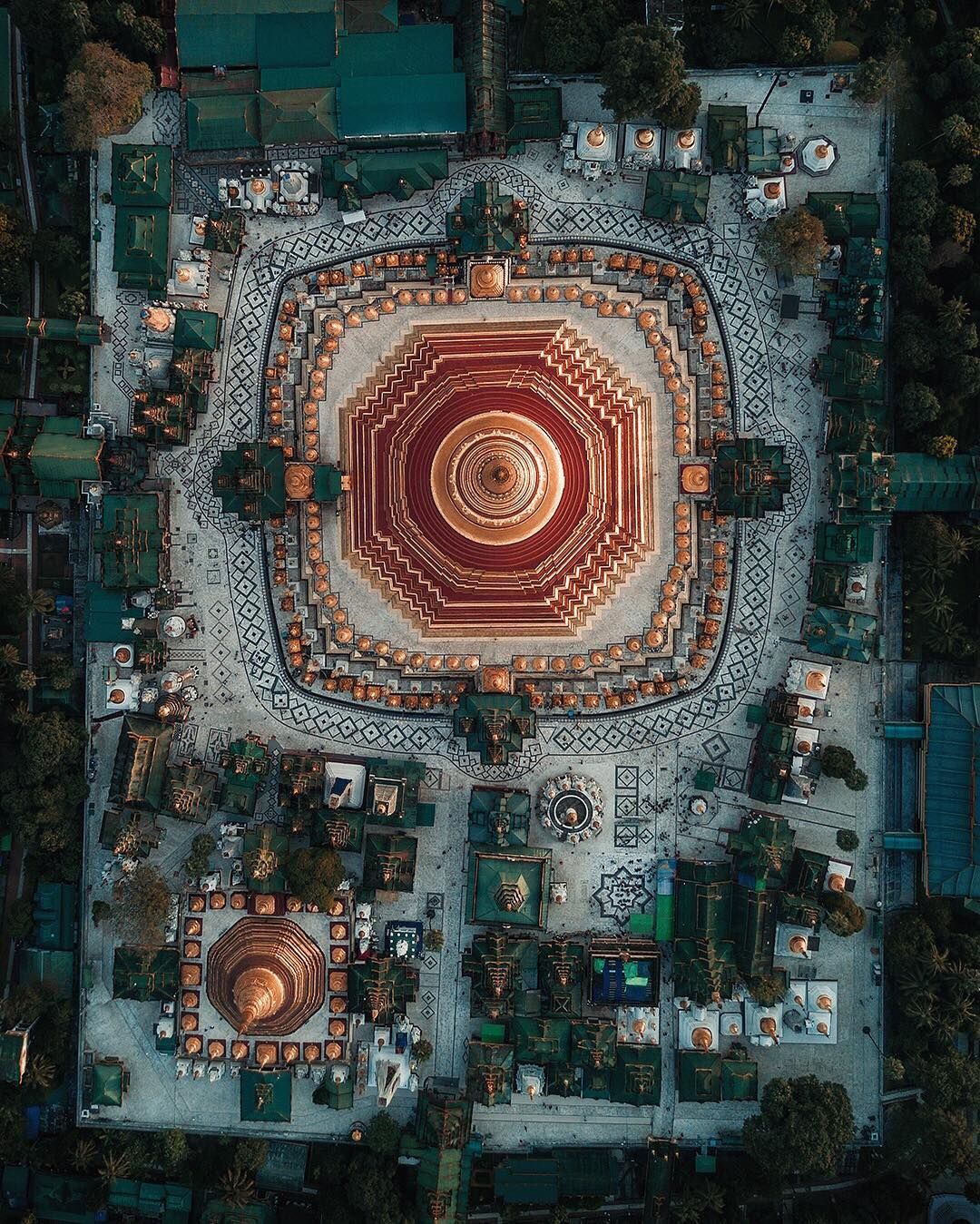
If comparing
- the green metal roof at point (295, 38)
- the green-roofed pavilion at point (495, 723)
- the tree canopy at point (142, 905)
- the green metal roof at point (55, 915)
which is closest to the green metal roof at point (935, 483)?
the green-roofed pavilion at point (495, 723)

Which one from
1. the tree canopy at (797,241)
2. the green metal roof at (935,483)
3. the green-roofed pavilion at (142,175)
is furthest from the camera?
the green-roofed pavilion at (142,175)

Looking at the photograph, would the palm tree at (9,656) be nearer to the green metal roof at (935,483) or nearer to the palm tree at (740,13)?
the green metal roof at (935,483)

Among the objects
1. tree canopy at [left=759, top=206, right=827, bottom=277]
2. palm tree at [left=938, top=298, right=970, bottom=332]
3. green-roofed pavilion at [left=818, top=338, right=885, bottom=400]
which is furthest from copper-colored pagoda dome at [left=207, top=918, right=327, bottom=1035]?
palm tree at [left=938, top=298, right=970, bottom=332]

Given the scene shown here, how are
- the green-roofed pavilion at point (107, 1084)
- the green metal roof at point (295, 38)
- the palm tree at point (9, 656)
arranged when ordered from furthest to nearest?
the palm tree at point (9, 656) → the green metal roof at point (295, 38) → the green-roofed pavilion at point (107, 1084)

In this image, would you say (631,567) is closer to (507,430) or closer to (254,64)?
(507,430)

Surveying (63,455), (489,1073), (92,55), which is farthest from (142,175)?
(489,1073)

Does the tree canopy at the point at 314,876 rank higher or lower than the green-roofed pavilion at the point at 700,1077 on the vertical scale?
higher

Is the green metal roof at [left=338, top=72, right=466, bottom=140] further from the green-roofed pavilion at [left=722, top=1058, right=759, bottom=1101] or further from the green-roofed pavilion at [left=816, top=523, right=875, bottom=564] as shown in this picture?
the green-roofed pavilion at [left=722, top=1058, right=759, bottom=1101]

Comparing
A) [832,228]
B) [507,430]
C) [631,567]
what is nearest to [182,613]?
[507,430]
